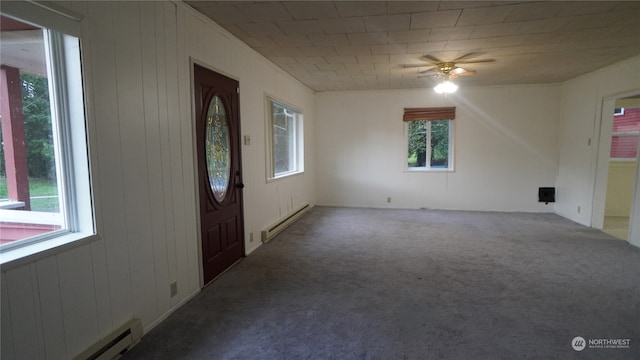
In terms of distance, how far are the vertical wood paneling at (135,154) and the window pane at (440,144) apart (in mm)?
5711

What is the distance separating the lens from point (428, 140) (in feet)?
21.8

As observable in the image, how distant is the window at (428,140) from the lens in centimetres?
648

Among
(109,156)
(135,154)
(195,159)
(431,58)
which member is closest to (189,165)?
(195,159)

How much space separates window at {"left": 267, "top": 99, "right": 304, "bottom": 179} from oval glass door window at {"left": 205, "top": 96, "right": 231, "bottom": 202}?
1.36 metres

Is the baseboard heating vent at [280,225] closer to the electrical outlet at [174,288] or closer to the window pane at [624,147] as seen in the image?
the electrical outlet at [174,288]

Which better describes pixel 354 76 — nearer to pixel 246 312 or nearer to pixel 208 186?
pixel 208 186

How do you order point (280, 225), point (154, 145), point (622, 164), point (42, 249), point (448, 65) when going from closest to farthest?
point (42, 249) < point (154, 145) < point (448, 65) < point (280, 225) < point (622, 164)

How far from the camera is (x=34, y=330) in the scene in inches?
60.1

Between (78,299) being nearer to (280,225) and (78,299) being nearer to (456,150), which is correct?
(280,225)

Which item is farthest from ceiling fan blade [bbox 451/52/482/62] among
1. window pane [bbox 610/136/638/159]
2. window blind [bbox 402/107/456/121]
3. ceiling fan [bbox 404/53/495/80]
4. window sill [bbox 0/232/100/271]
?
window sill [bbox 0/232/100/271]

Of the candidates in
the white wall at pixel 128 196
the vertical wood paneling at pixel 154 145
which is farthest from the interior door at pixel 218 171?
the vertical wood paneling at pixel 154 145

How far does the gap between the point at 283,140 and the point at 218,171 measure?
2.55m

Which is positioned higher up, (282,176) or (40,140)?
(40,140)

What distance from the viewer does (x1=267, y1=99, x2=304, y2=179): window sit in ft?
16.0
